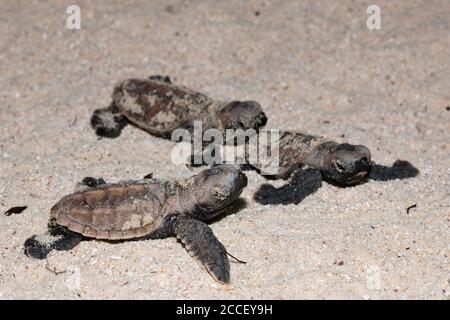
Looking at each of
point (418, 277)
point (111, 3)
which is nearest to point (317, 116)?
point (418, 277)

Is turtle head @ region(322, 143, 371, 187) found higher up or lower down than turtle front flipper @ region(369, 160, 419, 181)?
higher up

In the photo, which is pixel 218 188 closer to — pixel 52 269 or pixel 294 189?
pixel 294 189

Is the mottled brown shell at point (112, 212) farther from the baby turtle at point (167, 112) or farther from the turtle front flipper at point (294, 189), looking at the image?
the baby turtle at point (167, 112)

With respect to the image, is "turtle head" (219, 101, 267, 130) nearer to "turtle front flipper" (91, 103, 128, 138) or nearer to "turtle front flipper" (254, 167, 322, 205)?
"turtle front flipper" (254, 167, 322, 205)

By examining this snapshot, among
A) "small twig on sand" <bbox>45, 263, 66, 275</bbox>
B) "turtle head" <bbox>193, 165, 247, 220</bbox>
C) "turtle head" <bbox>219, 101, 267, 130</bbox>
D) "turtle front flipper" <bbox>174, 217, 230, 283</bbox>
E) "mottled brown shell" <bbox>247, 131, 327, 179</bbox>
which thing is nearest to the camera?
"turtle front flipper" <bbox>174, 217, 230, 283</bbox>

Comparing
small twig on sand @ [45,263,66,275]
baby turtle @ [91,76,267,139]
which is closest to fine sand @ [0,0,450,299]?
small twig on sand @ [45,263,66,275]
